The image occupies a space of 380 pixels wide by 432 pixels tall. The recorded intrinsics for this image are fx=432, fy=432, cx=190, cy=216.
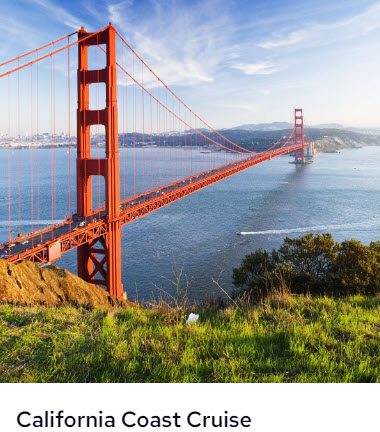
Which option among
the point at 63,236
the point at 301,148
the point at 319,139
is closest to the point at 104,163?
the point at 63,236

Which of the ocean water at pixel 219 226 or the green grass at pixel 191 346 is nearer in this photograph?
the green grass at pixel 191 346

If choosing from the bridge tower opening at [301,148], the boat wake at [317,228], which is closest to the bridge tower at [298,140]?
the bridge tower opening at [301,148]

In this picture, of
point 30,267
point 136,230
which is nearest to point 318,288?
point 30,267

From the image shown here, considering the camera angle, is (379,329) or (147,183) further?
(147,183)

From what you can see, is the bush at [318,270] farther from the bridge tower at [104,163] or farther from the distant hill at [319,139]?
the distant hill at [319,139]

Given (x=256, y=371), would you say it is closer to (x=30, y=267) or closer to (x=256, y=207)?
(x=30, y=267)

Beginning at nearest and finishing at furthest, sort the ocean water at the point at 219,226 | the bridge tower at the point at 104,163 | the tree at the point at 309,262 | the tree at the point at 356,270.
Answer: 1. the tree at the point at 356,270
2. the tree at the point at 309,262
3. the bridge tower at the point at 104,163
4. the ocean water at the point at 219,226
